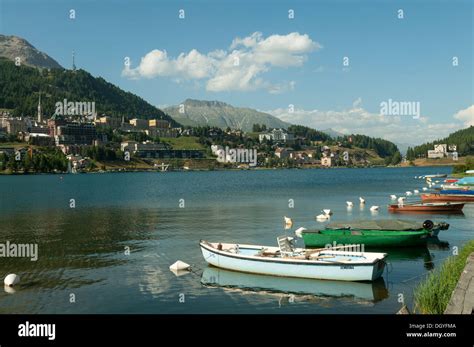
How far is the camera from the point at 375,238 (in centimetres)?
4312

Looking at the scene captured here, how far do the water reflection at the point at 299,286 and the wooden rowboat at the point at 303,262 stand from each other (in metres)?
0.40

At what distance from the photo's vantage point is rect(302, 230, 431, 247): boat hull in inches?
1690

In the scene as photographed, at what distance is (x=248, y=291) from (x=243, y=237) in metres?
20.8

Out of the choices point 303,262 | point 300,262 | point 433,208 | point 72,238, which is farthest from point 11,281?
point 433,208

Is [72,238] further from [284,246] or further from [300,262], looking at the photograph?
[300,262]

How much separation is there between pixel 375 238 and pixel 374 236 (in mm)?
193

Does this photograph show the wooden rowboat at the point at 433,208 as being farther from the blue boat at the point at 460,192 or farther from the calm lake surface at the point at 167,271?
the blue boat at the point at 460,192

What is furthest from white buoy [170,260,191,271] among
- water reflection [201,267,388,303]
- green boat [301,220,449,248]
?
green boat [301,220,449,248]

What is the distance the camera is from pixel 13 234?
2217 inches
